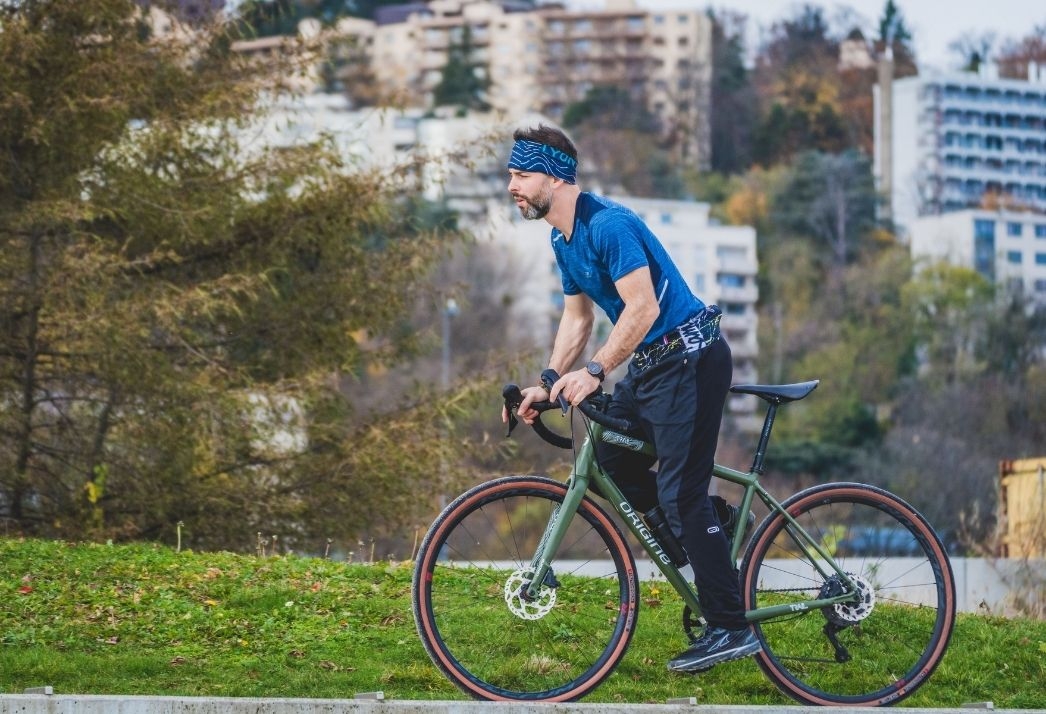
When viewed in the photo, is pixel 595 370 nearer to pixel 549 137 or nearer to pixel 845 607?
pixel 549 137

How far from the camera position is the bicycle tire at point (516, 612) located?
20.0 ft

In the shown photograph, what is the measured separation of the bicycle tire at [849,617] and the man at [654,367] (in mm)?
196

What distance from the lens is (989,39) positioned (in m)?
164

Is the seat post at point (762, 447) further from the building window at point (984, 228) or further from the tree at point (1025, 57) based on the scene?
the tree at point (1025, 57)

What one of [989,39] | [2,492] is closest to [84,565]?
[2,492]

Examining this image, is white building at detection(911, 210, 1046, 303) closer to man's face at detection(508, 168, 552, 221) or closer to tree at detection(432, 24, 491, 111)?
tree at detection(432, 24, 491, 111)

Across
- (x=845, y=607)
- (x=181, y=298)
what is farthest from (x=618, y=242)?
(x=181, y=298)

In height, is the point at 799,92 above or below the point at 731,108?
above

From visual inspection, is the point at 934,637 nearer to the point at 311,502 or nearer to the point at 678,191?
the point at 311,502

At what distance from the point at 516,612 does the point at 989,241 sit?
129 meters

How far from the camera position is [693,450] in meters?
6.26

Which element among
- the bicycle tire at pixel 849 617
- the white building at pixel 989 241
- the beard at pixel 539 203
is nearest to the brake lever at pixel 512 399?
the beard at pixel 539 203

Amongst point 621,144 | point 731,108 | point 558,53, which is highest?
point 558,53

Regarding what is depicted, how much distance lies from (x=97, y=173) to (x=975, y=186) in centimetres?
14016
